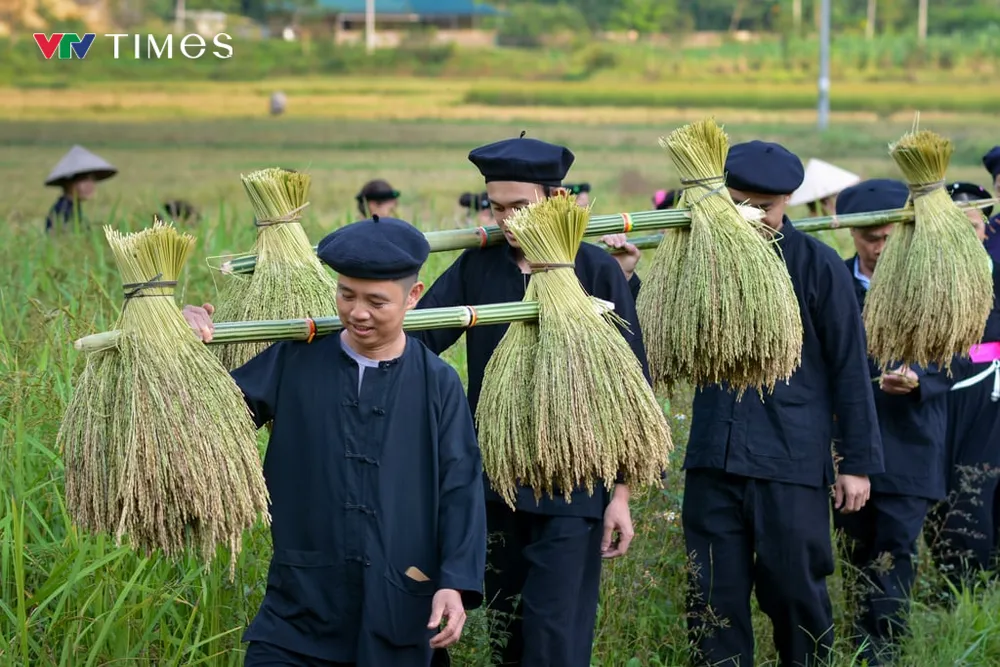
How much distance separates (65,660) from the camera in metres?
4.60

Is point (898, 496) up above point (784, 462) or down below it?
below

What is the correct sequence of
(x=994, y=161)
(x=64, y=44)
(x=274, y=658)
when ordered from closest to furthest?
1. (x=274, y=658)
2. (x=994, y=161)
3. (x=64, y=44)

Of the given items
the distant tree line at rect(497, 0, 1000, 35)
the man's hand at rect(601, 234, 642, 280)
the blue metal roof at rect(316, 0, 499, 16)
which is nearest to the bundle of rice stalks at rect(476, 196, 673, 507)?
the man's hand at rect(601, 234, 642, 280)

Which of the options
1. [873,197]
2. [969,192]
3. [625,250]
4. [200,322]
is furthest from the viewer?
[969,192]

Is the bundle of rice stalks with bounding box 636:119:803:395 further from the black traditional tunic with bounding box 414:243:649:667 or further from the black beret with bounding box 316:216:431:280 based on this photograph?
the black beret with bounding box 316:216:431:280

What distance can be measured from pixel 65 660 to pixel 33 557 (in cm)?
62

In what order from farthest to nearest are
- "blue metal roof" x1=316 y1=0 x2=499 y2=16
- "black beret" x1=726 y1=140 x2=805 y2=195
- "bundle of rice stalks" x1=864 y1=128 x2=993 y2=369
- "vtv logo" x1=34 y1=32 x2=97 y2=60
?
"blue metal roof" x1=316 y1=0 x2=499 y2=16, "vtv logo" x1=34 y1=32 x2=97 y2=60, "bundle of rice stalks" x1=864 y1=128 x2=993 y2=369, "black beret" x1=726 y1=140 x2=805 y2=195

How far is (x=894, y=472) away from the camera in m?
6.46

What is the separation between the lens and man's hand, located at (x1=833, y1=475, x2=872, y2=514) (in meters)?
5.55

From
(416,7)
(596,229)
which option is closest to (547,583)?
(596,229)

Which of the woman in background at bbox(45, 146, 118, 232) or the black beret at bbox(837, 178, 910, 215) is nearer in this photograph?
the black beret at bbox(837, 178, 910, 215)

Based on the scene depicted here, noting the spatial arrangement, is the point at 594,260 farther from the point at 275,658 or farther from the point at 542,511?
the point at 275,658

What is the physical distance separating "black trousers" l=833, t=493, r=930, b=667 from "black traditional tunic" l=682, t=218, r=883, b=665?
739 millimetres

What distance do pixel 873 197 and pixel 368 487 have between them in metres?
3.36
